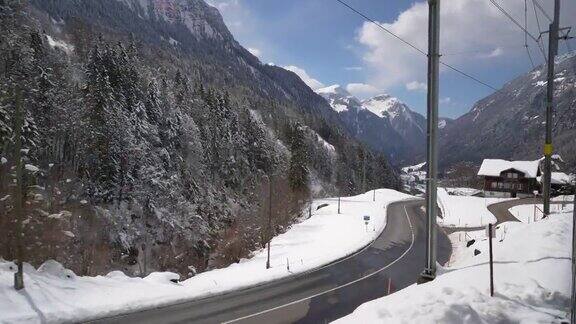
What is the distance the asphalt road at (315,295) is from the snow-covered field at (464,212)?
15526 mm

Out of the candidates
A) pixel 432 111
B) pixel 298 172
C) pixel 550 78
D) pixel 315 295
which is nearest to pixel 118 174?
pixel 298 172

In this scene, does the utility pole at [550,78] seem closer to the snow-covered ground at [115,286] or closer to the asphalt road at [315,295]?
the asphalt road at [315,295]

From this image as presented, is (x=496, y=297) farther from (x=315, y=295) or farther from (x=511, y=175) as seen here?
(x=511, y=175)

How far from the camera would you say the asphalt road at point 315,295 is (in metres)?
17.4

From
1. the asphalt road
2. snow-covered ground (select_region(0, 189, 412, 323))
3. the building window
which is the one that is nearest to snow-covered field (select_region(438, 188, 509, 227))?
the asphalt road

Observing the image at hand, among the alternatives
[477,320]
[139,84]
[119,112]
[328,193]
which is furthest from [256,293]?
[328,193]

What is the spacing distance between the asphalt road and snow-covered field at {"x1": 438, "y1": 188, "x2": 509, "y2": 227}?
1553 cm

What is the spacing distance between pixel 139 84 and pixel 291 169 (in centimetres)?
3347

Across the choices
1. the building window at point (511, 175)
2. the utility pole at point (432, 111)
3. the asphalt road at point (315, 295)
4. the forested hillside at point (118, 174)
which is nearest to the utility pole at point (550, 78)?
the asphalt road at point (315, 295)

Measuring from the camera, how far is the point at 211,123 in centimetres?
10219

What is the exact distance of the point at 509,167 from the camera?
3270 inches

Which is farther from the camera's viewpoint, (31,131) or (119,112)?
(119,112)

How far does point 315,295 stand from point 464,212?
42226mm

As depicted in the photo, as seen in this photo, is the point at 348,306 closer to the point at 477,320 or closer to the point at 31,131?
the point at 477,320
